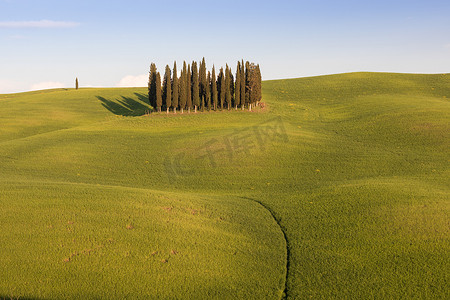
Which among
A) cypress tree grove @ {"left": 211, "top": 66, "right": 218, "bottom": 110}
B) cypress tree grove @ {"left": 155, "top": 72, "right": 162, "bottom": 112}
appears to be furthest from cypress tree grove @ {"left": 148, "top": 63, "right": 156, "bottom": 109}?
cypress tree grove @ {"left": 211, "top": 66, "right": 218, "bottom": 110}

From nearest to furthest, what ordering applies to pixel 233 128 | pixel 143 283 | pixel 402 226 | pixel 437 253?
pixel 143 283 < pixel 437 253 < pixel 402 226 < pixel 233 128

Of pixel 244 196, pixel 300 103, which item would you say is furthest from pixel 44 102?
pixel 244 196

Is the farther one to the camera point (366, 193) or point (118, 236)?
point (366, 193)

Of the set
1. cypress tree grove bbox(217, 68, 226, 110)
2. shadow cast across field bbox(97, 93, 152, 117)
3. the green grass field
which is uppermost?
cypress tree grove bbox(217, 68, 226, 110)

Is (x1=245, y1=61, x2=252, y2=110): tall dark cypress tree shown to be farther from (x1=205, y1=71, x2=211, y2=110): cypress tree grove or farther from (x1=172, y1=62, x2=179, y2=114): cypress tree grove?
(x1=172, y1=62, x2=179, y2=114): cypress tree grove

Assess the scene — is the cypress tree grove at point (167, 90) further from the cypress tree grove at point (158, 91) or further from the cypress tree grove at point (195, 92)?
the cypress tree grove at point (195, 92)

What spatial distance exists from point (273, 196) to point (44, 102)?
80.9m

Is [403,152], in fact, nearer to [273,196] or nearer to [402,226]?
[273,196]

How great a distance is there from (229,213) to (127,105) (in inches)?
2940

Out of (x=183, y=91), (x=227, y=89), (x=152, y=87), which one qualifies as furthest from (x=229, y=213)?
(x=152, y=87)

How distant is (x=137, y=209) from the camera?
78.5ft

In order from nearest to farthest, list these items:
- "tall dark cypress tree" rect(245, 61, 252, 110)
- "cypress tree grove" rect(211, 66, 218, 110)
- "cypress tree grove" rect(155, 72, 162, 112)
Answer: "cypress tree grove" rect(155, 72, 162, 112) → "cypress tree grove" rect(211, 66, 218, 110) → "tall dark cypress tree" rect(245, 61, 252, 110)

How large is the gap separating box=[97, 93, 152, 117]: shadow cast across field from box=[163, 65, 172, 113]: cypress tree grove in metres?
8.11

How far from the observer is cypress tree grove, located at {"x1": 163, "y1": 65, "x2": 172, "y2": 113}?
7600cm
